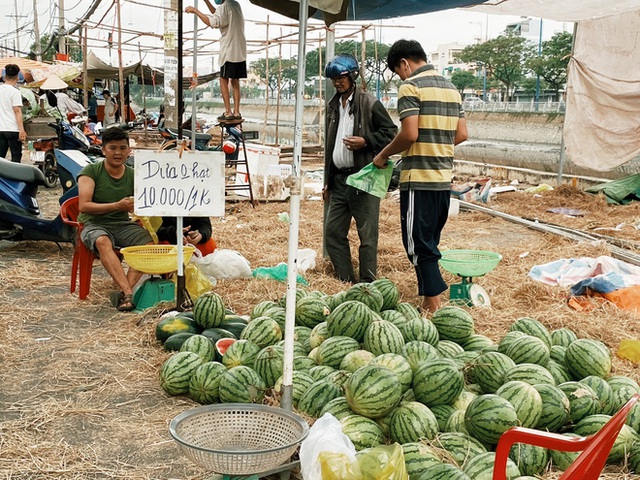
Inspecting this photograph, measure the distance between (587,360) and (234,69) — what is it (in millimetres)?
5772

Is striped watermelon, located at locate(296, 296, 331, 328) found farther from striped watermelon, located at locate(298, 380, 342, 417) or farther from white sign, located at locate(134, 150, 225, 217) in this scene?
striped watermelon, located at locate(298, 380, 342, 417)

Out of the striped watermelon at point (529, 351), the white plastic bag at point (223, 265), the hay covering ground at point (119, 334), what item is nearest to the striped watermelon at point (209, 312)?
the hay covering ground at point (119, 334)

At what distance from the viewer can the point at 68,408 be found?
3.48 metres

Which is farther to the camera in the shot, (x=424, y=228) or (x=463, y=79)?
(x=463, y=79)

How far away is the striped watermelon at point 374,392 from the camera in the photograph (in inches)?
115

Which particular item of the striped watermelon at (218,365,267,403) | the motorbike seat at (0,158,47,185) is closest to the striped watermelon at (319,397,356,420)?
the striped watermelon at (218,365,267,403)

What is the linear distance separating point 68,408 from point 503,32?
7179cm

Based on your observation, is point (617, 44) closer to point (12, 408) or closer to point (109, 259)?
point (109, 259)

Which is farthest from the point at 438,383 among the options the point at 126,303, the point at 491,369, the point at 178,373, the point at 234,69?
the point at 234,69

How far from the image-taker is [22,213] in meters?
7.30

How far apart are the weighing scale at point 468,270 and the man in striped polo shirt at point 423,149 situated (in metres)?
0.19

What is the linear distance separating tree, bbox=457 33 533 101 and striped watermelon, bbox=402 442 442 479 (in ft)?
214

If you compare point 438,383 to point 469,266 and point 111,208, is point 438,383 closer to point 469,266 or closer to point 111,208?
point 469,266

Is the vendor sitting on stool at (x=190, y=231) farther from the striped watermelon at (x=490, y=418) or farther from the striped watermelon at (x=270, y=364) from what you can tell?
the striped watermelon at (x=490, y=418)
